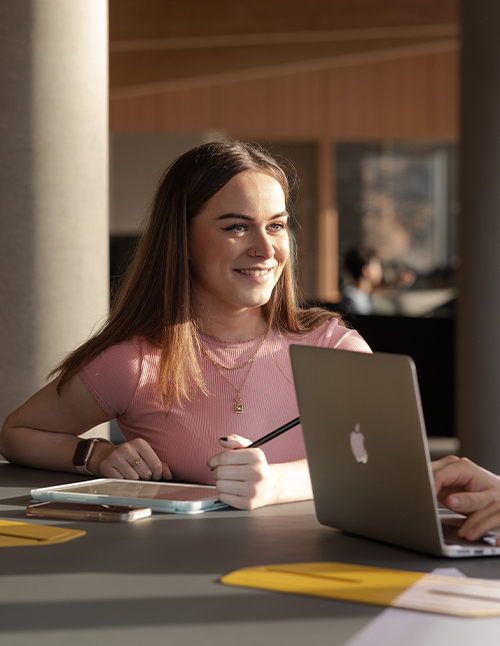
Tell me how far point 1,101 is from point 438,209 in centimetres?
876

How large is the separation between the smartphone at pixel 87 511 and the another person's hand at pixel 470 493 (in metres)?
0.48

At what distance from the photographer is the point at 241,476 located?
1453 millimetres

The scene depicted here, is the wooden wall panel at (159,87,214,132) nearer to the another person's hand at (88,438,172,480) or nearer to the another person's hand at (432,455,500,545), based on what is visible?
the another person's hand at (88,438,172,480)

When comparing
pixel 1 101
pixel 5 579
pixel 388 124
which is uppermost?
pixel 388 124

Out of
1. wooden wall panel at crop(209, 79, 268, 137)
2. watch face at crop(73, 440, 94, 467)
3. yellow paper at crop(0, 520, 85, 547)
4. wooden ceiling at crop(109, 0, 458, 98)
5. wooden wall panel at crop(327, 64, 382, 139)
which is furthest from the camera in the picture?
wooden wall panel at crop(327, 64, 382, 139)

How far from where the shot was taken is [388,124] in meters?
10.9

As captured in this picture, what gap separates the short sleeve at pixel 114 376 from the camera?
6.59ft

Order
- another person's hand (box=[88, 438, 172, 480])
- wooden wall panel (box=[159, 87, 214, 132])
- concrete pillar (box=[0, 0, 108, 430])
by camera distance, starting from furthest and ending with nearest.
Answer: wooden wall panel (box=[159, 87, 214, 132]), concrete pillar (box=[0, 0, 108, 430]), another person's hand (box=[88, 438, 172, 480])

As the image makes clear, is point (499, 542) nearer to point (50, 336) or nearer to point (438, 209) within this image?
point (50, 336)

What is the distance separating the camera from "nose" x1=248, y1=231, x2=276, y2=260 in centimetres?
197

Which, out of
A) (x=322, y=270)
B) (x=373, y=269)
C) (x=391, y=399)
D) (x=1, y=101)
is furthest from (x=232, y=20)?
(x=391, y=399)

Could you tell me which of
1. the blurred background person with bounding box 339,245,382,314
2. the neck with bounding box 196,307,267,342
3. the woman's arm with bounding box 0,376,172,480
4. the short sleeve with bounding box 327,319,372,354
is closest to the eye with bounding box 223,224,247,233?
the neck with bounding box 196,307,267,342

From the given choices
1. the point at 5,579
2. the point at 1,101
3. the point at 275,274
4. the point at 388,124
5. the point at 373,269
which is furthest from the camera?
the point at 388,124

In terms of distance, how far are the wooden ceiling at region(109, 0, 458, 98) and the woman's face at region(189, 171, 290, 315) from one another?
6039mm
